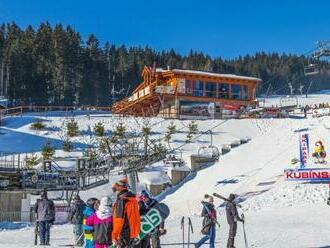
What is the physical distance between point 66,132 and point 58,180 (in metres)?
16.8

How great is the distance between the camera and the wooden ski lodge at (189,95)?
53312mm

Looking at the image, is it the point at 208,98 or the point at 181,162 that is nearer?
the point at 181,162

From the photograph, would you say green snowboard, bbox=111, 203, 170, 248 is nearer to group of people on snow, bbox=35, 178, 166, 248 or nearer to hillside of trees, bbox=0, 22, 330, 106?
group of people on snow, bbox=35, 178, 166, 248

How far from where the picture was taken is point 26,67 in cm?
7612

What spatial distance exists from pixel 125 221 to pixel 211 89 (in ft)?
159

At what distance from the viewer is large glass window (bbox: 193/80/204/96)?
54.9m

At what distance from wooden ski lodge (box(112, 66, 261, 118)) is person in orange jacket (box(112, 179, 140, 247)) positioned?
42360mm

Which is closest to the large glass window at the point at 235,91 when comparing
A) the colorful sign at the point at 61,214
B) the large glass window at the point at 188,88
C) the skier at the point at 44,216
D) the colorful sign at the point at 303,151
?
the large glass window at the point at 188,88

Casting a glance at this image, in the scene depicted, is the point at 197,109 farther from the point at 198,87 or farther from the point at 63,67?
the point at 63,67

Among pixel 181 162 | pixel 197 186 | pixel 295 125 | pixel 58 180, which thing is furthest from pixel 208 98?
pixel 58 180

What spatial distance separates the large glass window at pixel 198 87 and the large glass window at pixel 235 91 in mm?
3508

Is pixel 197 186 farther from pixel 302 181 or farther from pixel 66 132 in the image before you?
pixel 66 132

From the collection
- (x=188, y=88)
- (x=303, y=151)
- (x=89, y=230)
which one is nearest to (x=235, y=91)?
(x=188, y=88)

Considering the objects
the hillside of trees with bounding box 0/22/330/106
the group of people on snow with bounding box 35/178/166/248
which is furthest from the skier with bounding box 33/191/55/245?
the hillside of trees with bounding box 0/22/330/106
